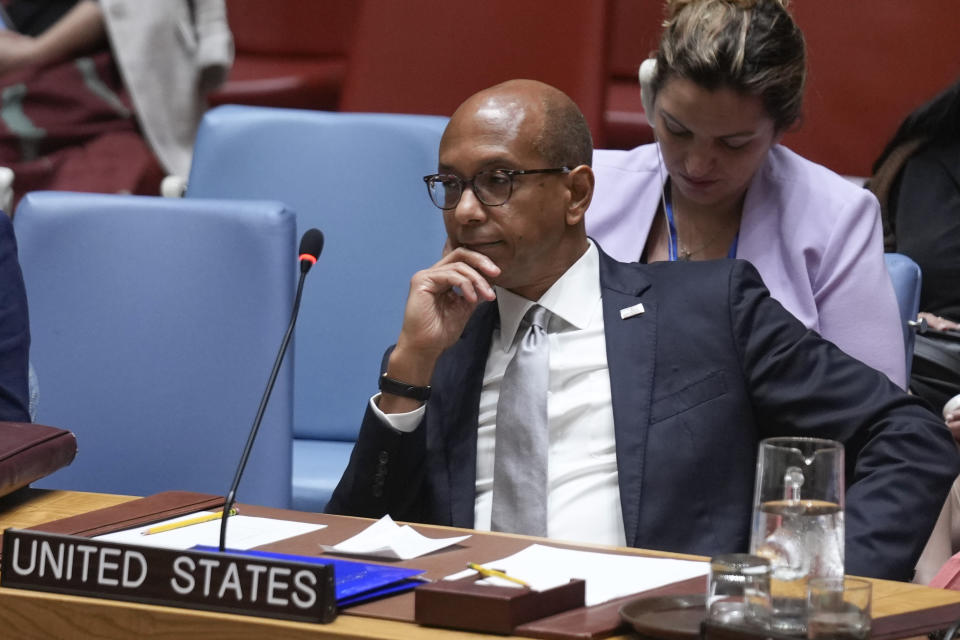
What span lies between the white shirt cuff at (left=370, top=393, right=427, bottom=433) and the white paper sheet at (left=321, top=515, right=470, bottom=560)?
0.24 metres

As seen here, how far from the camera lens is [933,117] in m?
2.21

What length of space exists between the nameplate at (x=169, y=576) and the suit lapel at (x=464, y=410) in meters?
0.50

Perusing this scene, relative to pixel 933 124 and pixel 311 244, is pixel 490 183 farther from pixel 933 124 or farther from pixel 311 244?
pixel 933 124

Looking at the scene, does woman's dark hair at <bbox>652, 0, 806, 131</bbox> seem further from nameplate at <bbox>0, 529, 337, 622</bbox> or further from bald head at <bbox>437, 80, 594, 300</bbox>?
nameplate at <bbox>0, 529, 337, 622</bbox>

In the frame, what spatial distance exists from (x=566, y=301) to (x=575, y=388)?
96mm

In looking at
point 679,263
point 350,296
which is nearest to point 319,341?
point 350,296

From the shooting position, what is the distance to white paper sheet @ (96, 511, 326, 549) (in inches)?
42.5

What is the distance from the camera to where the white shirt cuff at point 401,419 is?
138 centimetres

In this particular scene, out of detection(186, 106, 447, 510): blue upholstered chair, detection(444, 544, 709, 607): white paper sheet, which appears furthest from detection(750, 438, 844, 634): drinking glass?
detection(186, 106, 447, 510): blue upholstered chair

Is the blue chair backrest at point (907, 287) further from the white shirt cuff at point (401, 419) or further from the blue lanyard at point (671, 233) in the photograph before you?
the white shirt cuff at point (401, 419)

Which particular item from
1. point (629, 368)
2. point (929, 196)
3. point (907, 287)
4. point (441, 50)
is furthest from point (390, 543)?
point (441, 50)

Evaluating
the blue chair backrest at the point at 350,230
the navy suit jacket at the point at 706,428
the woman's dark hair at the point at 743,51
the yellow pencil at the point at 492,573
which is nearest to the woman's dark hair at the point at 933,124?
the woman's dark hair at the point at 743,51

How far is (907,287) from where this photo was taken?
179cm

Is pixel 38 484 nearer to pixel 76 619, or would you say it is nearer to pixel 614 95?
pixel 76 619
